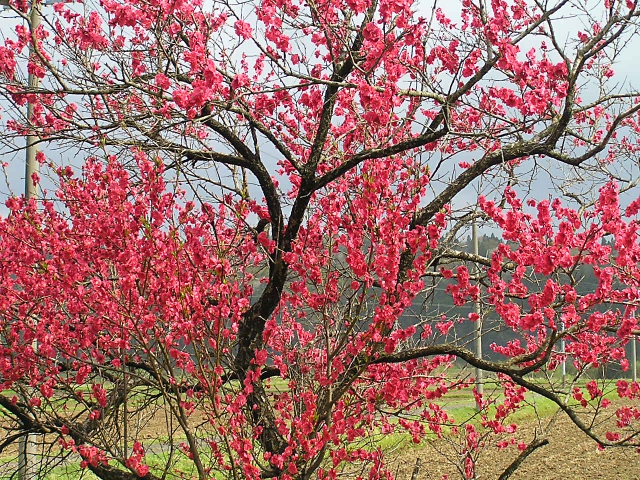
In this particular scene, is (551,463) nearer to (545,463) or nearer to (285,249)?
(545,463)

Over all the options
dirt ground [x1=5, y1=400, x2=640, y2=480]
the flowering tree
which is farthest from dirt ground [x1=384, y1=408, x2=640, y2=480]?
the flowering tree

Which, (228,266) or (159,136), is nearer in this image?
(228,266)

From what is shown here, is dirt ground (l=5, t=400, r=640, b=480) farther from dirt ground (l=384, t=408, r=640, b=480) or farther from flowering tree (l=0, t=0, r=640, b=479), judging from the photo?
flowering tree (l=0, t=0, r=640, b=479)

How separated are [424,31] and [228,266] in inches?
101

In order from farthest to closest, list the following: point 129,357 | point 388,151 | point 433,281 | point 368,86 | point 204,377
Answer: point 433,281 → point 129,357 → point 388,151 → point 368,86 → point 204,377

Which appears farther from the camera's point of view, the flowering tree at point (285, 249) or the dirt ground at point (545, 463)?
the dirt ground at point (545, 463)

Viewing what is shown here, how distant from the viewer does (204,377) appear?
3.73 m

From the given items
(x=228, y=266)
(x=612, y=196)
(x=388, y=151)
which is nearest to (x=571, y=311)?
(x=612, y=196)

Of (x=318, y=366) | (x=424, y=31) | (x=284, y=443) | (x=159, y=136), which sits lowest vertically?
(x=284, y=443)

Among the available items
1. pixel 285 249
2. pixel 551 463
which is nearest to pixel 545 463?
pixel 551 463

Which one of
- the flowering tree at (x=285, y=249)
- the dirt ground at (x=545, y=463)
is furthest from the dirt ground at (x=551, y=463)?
the flowering tree at (x=285, y=249)

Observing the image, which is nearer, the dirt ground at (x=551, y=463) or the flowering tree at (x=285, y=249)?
the flowering tree at (x=285, y=249)

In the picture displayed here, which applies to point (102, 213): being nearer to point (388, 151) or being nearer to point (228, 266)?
point (228, 266)

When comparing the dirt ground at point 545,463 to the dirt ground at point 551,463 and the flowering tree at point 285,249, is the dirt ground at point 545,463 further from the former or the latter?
the flowering tree at point 285,249
